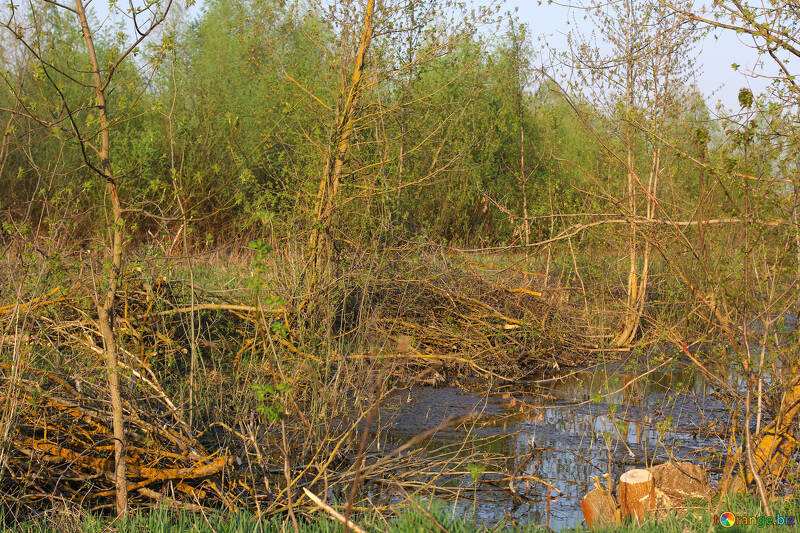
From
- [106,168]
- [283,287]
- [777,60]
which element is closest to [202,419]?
[283,287]

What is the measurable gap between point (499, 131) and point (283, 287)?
1403 cm

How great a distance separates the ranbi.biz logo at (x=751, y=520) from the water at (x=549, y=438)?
1.03 m

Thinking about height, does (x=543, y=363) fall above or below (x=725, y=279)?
below

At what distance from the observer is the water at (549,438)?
5402mm

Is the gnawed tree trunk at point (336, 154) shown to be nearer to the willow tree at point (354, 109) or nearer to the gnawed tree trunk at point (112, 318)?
the willow tree at point (354, 109)

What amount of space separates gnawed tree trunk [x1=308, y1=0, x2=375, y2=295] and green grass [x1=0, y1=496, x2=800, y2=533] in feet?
12.0

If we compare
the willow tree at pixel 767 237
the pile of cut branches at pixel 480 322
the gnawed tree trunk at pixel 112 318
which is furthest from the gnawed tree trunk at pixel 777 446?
the pile of cut branches at pixel 480 322

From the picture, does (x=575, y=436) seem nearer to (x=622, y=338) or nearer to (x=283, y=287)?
(x=283, y=287)

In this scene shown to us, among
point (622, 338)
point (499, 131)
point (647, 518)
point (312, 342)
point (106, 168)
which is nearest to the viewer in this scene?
point (106, 168)

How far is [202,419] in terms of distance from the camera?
6289mm

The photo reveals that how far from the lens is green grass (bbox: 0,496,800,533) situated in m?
3.91

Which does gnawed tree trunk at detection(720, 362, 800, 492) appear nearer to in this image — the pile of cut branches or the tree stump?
the tree stump

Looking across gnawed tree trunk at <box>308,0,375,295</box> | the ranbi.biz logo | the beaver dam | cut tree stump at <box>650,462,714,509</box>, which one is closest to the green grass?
the ranbi.biz logo

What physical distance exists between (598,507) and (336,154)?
456 cm
